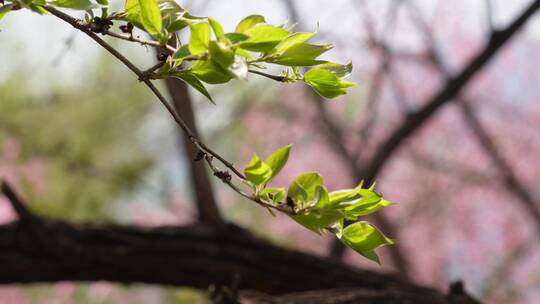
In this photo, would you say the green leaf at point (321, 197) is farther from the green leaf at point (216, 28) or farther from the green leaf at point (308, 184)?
the green leaf at point (216, 28)

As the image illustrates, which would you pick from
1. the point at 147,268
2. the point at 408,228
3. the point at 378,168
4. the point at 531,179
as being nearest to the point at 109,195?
the point at 378,168

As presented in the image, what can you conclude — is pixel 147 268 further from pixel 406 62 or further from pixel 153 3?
pixel 406 62

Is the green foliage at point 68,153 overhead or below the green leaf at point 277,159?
below

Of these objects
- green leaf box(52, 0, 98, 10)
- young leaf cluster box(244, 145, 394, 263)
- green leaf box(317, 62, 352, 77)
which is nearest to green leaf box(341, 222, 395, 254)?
young leaf cluster box(244, 145, 394, 263)

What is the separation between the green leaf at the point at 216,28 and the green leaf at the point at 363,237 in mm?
166

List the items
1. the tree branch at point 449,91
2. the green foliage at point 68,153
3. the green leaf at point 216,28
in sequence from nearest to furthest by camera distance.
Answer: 1. the green leaf at point 216,28
2. the tree branch at point 449,91
3. the green foliage at point 68,153

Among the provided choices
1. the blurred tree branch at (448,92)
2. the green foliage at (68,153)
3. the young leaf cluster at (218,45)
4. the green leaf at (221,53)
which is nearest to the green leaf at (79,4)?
the young leaf cluster at (218,45)

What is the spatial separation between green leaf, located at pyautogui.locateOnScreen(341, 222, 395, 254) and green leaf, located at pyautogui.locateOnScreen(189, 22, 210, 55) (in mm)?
167

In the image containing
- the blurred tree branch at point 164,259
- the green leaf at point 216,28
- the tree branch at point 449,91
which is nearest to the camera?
the green leaf at point 216,28

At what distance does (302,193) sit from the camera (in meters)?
0.44

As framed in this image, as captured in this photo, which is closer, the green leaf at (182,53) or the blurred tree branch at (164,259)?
the green leaf at (182,53)

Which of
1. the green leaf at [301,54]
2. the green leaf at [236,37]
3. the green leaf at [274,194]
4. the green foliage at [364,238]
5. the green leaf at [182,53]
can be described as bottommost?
the green foliage at [364,238]

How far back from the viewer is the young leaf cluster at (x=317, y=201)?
44 centimetres

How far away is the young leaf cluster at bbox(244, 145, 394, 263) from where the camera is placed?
17.5 inches
